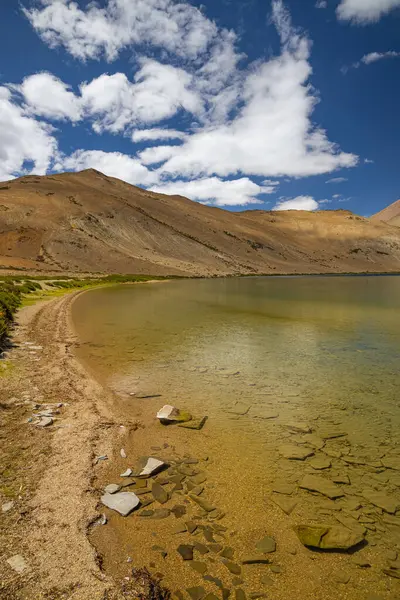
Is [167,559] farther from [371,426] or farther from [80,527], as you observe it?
[371,426]

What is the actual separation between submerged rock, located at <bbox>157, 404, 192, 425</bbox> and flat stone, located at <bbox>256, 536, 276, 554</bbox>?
139 inches

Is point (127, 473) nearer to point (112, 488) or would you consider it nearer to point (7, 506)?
point (112, 488)

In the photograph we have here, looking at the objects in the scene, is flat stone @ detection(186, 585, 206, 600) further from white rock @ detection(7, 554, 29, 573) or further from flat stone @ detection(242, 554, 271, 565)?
white rock @ detection(7, 554, 29, 573)

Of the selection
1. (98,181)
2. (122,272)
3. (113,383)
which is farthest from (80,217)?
(113,383)

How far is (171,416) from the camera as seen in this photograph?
7.90m

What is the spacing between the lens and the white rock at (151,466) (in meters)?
5.89

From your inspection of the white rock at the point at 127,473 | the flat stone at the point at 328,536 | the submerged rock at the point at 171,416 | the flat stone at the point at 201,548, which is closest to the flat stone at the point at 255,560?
the flat stone at the point at 201,548

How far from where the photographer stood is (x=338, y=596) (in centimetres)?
388

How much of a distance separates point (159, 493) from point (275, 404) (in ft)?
14.6

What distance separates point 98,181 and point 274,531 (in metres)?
172

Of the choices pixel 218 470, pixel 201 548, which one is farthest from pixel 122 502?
pixel 218 470

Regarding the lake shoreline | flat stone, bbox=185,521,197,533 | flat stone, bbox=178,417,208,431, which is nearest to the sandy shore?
the lake shoreline

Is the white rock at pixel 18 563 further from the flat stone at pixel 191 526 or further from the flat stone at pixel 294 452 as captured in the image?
the flat stone at pixel 294 452

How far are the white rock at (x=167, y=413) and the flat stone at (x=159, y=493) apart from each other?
7.03 feet
